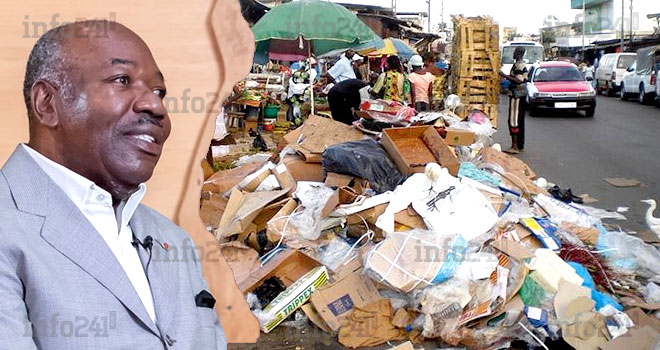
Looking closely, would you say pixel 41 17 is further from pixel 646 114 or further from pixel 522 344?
pixel 646 114

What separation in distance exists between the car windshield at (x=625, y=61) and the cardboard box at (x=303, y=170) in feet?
67.5

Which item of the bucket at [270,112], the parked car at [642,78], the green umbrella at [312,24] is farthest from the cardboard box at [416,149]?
the parked car at [642,78]

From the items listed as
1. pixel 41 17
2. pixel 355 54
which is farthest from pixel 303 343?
pixel 355 54

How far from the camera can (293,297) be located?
175 inches

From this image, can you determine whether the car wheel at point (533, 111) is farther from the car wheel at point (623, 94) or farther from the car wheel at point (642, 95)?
the car wheel at point (623, 94)

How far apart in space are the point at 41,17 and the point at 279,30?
5.85 meters

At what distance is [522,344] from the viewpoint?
4.19 m

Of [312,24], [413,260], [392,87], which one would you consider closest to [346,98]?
[392,87]

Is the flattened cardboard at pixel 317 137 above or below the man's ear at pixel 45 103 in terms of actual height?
below

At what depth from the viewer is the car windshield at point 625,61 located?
23.2 metres

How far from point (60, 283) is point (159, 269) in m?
0.30

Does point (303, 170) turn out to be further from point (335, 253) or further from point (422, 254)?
point (422, 254)

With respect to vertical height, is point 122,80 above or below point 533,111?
above

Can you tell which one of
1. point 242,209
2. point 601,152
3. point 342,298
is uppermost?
point 242,209
